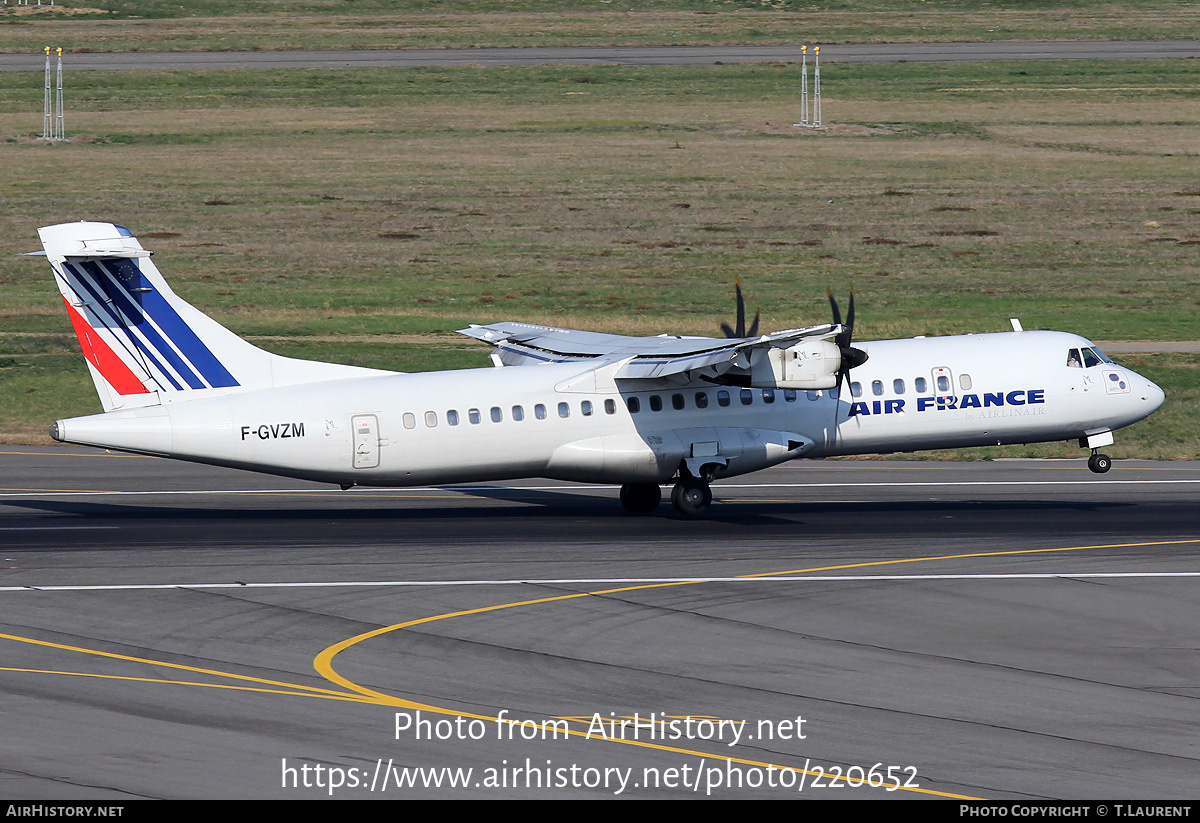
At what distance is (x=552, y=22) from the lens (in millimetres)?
136750

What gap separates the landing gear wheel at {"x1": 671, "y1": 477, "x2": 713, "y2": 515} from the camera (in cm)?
3188

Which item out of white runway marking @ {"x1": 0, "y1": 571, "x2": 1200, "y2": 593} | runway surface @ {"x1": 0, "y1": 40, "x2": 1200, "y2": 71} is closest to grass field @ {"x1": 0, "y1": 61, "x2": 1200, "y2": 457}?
runway surface @ {"x1": 0, "y1": 40, "x2": 1200, "y2": 71}

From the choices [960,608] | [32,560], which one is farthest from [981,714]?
[32,560]

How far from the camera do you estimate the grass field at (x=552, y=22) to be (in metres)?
126

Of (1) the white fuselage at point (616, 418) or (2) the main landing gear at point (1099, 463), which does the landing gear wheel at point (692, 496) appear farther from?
(2) the main landing gear at point (1099, 463)

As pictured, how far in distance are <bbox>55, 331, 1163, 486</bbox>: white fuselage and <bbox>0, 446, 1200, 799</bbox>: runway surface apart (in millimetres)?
1429

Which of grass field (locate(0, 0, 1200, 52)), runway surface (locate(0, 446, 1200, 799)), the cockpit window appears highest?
grass field (locate(0, 0, 1200, 52))

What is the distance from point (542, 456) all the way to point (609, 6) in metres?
120

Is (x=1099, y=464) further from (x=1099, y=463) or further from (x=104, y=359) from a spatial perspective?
(x=104, y=359)

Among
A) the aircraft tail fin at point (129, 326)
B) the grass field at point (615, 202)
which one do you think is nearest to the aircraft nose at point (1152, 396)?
the grass field at point (615, 202)

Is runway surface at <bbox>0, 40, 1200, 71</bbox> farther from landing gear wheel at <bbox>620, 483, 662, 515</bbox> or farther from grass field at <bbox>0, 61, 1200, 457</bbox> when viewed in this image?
landing gear wheel at <bbox>620, 483, 662, 515</bbox>

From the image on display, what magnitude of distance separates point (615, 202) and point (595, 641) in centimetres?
5859

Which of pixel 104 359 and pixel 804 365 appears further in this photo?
pixel 804 365

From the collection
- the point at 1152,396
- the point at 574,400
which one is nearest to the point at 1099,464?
the point at 1152,396
